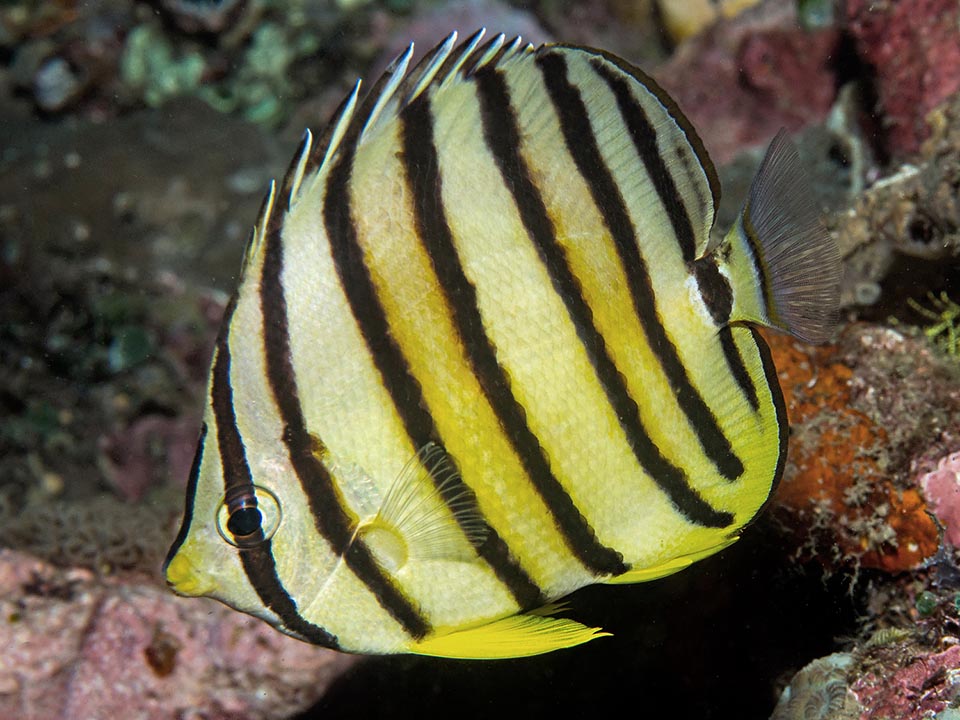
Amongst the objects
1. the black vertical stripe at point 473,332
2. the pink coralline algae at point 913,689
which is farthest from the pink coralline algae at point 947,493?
the black vertical stripe at point 473,332

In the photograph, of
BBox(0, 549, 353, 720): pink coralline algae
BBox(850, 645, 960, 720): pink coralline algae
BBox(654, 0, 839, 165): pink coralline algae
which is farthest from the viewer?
BBox(654, 0, 839, 165): pink coralline algae

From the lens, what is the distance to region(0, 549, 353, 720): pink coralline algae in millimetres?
2650

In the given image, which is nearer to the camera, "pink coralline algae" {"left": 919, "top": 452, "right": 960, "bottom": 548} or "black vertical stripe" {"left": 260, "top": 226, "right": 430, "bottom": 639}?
"black vertical stripe" {"left": 260, "top": 226, "right": 430, "bottom": 639}

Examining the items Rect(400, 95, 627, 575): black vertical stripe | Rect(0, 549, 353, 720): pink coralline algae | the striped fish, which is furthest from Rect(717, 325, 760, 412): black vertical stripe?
Rect(0, 549, 353, 720): pink coralline algae

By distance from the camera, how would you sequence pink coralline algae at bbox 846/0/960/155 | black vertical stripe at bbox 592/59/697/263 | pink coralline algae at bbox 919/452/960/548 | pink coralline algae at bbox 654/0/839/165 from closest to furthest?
black vertical stripe at bbox 592/59/697/263 < pink coralline algae at bbox 919/452/960/548 < pink coralline algae at bbox 846/0/960/155 < pink coralline algae at bbox 654/0/839/165

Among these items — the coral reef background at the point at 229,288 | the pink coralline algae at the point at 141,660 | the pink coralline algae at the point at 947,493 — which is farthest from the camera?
the pink coralline algae at the point at 141,660

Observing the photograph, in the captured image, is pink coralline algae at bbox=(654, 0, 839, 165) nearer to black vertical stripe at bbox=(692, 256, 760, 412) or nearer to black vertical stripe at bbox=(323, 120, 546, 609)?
black vertical stripe at bbox=(692, 256, 760, 412)

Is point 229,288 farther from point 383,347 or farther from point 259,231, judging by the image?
point 383,347

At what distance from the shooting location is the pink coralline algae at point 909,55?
11.0 feet

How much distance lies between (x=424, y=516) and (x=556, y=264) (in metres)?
0.55

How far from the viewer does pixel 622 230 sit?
1517mm

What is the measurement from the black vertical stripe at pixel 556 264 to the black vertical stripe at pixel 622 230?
0.30 ft

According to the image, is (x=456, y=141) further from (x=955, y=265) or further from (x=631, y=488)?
(x=955, y=265)

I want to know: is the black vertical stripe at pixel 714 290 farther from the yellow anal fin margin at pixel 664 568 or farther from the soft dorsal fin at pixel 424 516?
the soft dorsal fin at pixel 424 516
